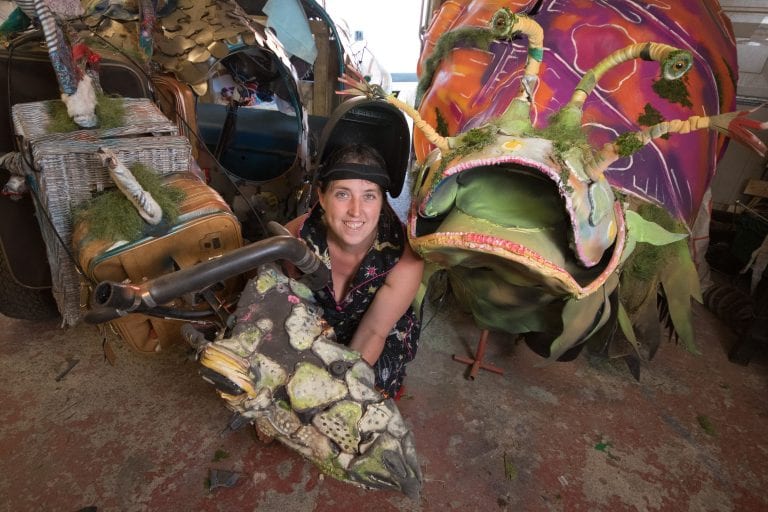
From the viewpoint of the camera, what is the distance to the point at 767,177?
13.4ft

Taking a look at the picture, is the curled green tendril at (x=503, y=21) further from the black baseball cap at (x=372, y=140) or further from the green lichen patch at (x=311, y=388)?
the green lichen patch at (x=311, y=388)

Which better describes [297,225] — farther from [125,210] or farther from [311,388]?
[311,388]

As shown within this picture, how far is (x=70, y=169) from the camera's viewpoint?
1667 millimetres

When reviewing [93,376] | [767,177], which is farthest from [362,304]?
[767,177]

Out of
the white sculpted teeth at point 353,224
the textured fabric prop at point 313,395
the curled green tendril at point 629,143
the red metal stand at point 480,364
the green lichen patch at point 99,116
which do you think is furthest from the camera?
the red metal stand at point 480,364

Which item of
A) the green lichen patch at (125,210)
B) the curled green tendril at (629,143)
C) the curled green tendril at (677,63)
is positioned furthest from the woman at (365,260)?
the curled green tendril at (677,63)

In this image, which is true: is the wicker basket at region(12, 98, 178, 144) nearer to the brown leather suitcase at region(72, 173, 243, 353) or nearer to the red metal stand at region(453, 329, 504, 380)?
the brown leather suitcase at region(72, 173, 243, 353)

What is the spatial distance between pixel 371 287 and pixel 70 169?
1.28 meters

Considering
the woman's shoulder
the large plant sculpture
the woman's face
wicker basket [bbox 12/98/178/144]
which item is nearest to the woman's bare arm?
the large plant sculpture

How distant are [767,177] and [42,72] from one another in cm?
569

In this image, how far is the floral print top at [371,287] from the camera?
Answer: 1.90 metres

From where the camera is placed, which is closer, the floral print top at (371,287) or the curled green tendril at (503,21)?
the curled green tendril at (503,21)

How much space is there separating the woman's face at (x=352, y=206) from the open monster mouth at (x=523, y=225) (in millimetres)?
302

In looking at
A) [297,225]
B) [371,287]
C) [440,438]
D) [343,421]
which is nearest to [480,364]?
[440,438]
